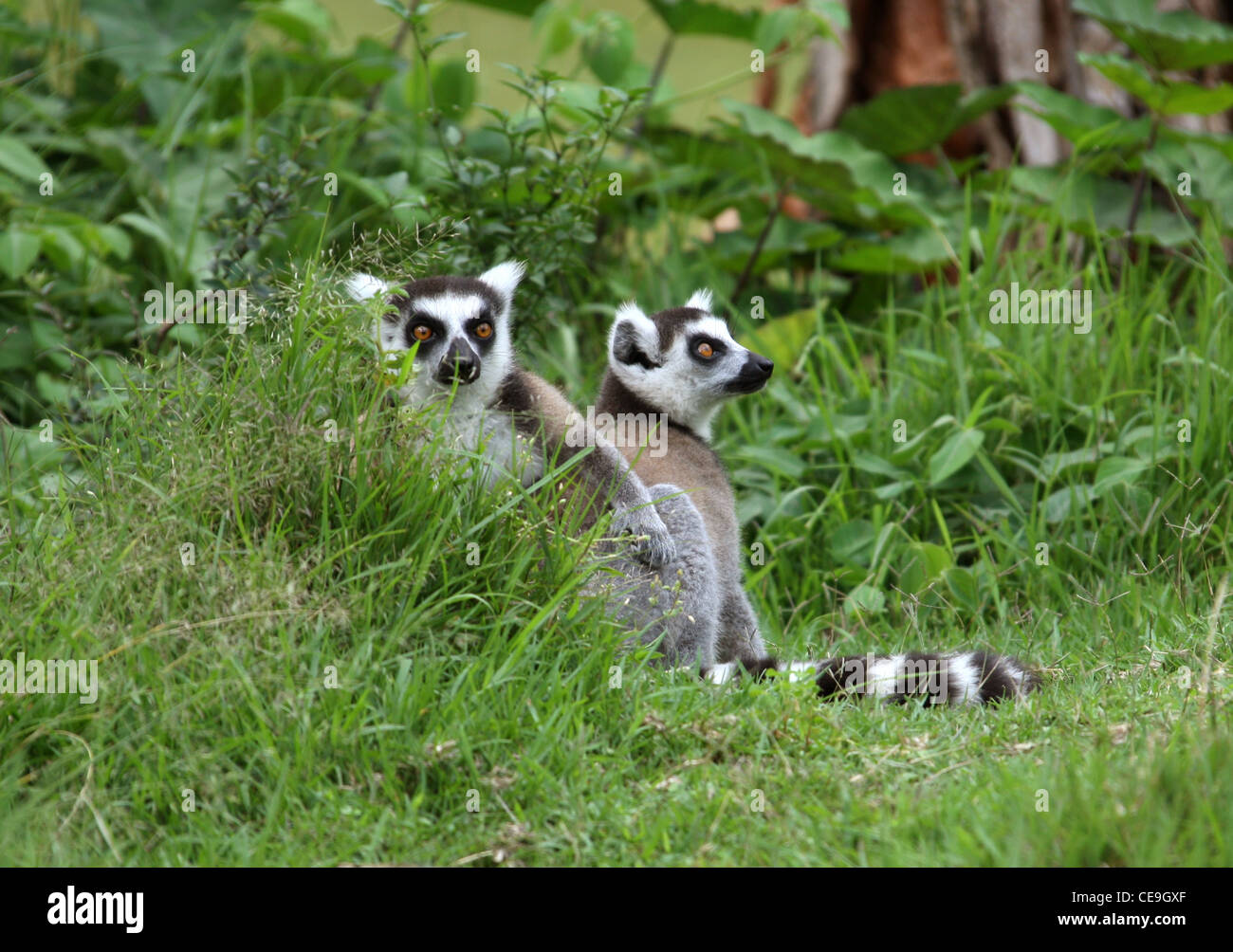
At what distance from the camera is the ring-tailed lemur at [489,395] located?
3.54 m

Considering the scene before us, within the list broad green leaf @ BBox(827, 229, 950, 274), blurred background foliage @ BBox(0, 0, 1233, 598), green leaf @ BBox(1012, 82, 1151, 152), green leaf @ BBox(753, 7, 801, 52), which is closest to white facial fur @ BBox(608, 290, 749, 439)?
blurred background foliage @ BBox(0, 0, 1233, 598)

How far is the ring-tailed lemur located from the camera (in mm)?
3543

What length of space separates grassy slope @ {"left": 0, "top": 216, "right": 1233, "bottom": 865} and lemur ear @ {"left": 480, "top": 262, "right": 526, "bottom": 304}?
0.82m

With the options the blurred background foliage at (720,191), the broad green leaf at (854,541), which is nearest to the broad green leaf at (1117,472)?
the blurred background foliage at (720,191)

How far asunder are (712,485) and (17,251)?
3.37m

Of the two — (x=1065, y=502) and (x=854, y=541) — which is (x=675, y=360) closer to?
(x=854, y=541)

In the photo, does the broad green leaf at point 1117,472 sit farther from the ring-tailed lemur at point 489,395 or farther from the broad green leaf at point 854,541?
the ring-tailed lemur at point 489,395

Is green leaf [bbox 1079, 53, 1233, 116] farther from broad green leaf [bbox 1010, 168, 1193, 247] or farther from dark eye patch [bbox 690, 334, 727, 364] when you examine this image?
dark eye patch [bbox 690, 334, 727, 364]

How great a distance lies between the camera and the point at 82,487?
3.33 metres

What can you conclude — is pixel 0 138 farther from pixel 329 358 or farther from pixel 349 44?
pixel 329 358

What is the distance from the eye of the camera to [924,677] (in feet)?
11.0

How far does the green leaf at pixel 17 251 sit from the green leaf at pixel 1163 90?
4.94 m

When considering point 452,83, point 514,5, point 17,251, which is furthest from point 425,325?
point 514,5

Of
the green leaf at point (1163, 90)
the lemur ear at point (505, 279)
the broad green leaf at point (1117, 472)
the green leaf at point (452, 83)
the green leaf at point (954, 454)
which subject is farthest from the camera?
the green leaf at point (452, 83)
